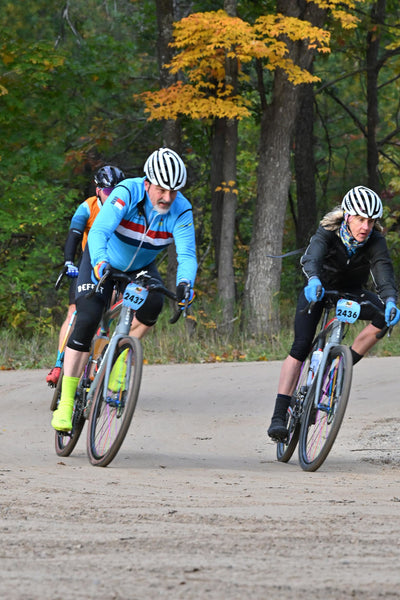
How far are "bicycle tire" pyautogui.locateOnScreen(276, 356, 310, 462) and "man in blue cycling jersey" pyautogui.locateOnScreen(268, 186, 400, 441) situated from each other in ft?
0.17

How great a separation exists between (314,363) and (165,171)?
1690 mm

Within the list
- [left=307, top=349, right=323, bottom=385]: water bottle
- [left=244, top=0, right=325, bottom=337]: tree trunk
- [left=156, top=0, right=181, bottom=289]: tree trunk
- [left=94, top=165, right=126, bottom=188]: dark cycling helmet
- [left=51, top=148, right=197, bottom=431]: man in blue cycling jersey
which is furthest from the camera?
[left=156, top=0, right=181, bottom=289]: tree trunk

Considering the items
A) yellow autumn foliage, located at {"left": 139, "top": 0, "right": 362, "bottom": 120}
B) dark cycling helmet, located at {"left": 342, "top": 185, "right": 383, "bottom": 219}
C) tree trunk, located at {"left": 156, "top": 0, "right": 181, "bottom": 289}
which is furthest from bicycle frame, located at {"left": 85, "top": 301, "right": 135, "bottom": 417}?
tree trunk, located at {"left": 156, "top": 0, "right": 181, "bottom": 289}

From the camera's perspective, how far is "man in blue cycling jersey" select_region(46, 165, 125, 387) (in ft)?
29.9

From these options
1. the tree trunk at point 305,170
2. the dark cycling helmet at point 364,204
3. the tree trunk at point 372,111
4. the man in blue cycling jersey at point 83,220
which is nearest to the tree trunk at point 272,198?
the tree trunk at point 305,170

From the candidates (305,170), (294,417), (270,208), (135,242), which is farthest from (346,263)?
(305,170)

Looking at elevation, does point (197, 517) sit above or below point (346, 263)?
below

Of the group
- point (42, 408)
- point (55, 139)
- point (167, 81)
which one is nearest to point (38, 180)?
point (55, 139)

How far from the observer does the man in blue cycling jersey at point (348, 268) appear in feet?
22.9

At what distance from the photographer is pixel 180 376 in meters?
12.9

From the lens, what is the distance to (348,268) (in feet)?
24.0

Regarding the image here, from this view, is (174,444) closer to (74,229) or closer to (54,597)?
(74,229)

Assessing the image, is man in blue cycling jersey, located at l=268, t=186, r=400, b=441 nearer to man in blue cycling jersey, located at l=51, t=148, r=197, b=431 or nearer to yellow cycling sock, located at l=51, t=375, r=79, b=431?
man in blue cycling jersey, located at l=51, t=148, r=197, b=431

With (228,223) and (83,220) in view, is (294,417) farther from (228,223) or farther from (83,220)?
(228,223)
